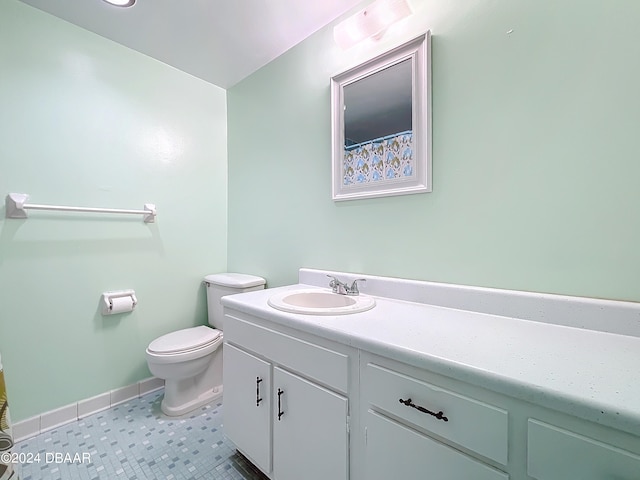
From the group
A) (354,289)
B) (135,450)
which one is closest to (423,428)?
(354,289)

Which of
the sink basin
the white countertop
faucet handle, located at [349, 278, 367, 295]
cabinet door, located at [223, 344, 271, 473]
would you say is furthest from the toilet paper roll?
faucet handle, located at [349, 278, 367, 295]

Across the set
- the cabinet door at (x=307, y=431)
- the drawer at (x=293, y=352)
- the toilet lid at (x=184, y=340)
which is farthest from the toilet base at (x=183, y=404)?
the cabinet door at (x=307, y=431)

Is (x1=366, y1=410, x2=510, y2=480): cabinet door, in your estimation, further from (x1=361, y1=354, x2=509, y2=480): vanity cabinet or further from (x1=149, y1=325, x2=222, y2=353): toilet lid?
(x1=149, y1=325, x2=222, y2=353): toilet lid

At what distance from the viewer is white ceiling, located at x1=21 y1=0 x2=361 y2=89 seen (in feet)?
4.80

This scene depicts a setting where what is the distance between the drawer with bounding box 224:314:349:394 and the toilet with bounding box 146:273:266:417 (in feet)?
1.71

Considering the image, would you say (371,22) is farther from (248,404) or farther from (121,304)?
(121,304)

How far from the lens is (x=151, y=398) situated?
1876 millimetres

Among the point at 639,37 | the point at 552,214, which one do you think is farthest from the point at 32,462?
the point at 639,37

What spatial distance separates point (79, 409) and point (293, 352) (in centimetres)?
160

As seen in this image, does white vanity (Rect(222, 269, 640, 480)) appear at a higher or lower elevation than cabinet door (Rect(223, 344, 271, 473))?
higher

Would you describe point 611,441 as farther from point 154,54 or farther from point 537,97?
point 154,54

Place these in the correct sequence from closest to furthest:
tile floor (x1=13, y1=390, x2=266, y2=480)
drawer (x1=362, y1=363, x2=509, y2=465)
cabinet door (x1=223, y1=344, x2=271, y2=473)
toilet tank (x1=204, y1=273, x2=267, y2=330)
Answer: drawer (x1=362, y1=363, x2=509, y2=465) → cabinet door (x1=223, y1=344, x2=271, y2=473) → tile floor (x1=13, y1=390, x2=266, y2=480) → toilet tank (x1=204, y1=273, x2=267, y2=330)

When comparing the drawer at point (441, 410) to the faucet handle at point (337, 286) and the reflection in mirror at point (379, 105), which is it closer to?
the faucet handle at point (337, 286)

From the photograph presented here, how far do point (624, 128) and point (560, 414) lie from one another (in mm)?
861
